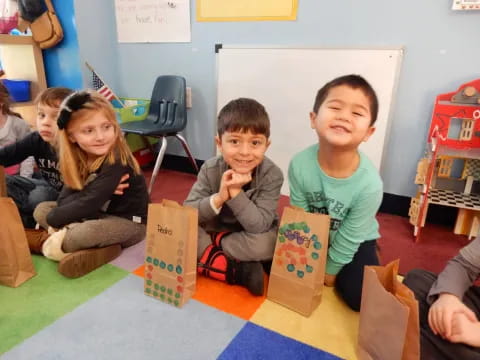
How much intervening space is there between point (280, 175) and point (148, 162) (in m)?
1.52

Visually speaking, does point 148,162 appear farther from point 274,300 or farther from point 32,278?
point 274,300

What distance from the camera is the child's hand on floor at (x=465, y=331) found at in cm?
71

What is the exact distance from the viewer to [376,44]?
1.62m

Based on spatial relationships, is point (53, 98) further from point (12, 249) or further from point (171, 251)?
point (171, 251)

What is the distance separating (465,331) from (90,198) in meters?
1.11

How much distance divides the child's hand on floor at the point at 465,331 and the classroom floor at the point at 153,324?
0.25 m

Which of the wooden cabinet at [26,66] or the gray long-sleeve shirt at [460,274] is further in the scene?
the wooden cabinet at [26,66]

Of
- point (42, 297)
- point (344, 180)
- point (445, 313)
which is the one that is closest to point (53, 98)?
point (42, 297)

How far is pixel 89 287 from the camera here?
43.7 inches

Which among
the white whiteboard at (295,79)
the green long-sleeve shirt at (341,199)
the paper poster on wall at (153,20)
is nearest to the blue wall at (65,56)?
the paper poster on wall at (153,20)

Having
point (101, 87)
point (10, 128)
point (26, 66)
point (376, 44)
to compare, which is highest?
point (376, 44)

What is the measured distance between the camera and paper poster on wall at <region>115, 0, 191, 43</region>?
207cm

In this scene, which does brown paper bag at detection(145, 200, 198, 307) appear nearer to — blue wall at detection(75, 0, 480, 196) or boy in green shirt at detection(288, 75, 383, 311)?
boy in green shirt at detection(288, 75, 383, 311)

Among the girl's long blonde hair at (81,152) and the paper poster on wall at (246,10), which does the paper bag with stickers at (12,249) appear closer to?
the girl's long blonde hair at (81,152)
